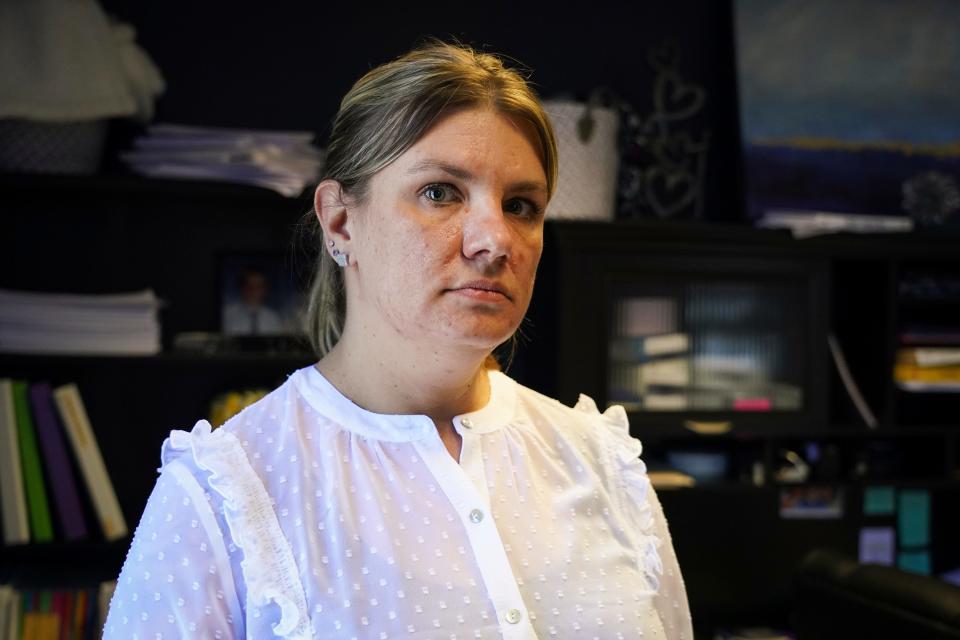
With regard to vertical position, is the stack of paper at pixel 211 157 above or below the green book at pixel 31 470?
above

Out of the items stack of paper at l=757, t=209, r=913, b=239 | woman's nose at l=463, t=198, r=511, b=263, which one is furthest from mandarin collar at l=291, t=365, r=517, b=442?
stack of paper at l=757, t=209, r=913, b=239

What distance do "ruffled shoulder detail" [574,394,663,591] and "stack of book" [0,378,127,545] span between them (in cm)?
132

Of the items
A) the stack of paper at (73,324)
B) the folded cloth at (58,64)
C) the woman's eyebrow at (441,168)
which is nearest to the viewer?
the woman's eyebrow at (441,168)

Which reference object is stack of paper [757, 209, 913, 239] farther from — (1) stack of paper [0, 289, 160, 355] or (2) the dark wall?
(1) stack of paper [0, 289, 160, 355]

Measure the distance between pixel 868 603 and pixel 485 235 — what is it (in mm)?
1228

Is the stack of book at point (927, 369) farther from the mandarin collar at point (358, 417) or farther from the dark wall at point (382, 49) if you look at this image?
the mandarin collar at point (358, 417)

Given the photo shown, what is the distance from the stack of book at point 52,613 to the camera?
201 cm

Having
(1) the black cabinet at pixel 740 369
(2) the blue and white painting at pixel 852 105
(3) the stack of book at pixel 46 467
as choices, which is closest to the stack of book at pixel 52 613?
(3) the stack of book at pixel 46 467

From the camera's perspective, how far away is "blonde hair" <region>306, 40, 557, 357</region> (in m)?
1.05

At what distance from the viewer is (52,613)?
203cm

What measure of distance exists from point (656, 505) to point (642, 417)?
1.10 meters

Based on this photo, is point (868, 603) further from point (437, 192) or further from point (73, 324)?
point (73, 324)

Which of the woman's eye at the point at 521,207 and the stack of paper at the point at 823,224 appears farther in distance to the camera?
the stack of paper at the point at 823,224

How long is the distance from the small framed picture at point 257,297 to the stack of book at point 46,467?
1.53 feet
